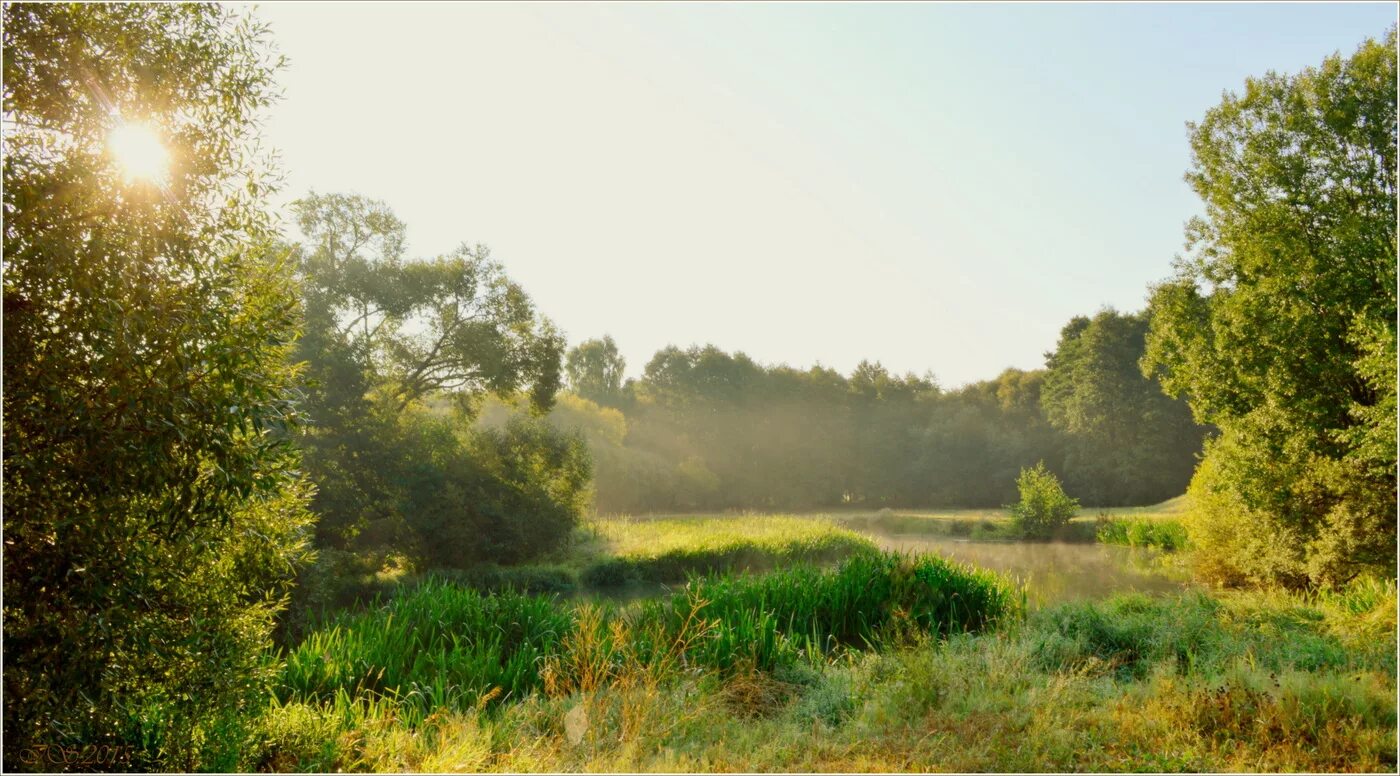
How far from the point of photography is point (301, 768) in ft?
16.1

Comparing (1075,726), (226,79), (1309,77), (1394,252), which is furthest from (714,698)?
(1309,77)

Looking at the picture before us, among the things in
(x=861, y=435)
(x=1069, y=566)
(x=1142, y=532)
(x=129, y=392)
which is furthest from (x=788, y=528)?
(x=861, y=435)

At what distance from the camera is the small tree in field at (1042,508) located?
24.1 meters

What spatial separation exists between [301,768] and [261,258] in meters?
3.48

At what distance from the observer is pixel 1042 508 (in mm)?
24125

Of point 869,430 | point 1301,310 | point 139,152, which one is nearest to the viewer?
point 139,152

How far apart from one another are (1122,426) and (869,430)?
13.7 metres

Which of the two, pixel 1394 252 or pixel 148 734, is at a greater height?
pixel 1394 252

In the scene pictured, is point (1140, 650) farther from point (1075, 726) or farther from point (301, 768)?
point (301, 768)

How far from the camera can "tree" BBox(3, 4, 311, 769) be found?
13.6ft

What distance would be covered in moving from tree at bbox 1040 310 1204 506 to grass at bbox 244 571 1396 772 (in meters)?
29.3

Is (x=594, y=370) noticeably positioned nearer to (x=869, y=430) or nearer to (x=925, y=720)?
(x=869, y=430)

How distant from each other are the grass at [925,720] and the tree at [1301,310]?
3.91 meters

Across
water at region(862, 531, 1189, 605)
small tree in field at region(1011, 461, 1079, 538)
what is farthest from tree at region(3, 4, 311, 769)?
small tree in field at region(1011, 461, 1079, 538)
